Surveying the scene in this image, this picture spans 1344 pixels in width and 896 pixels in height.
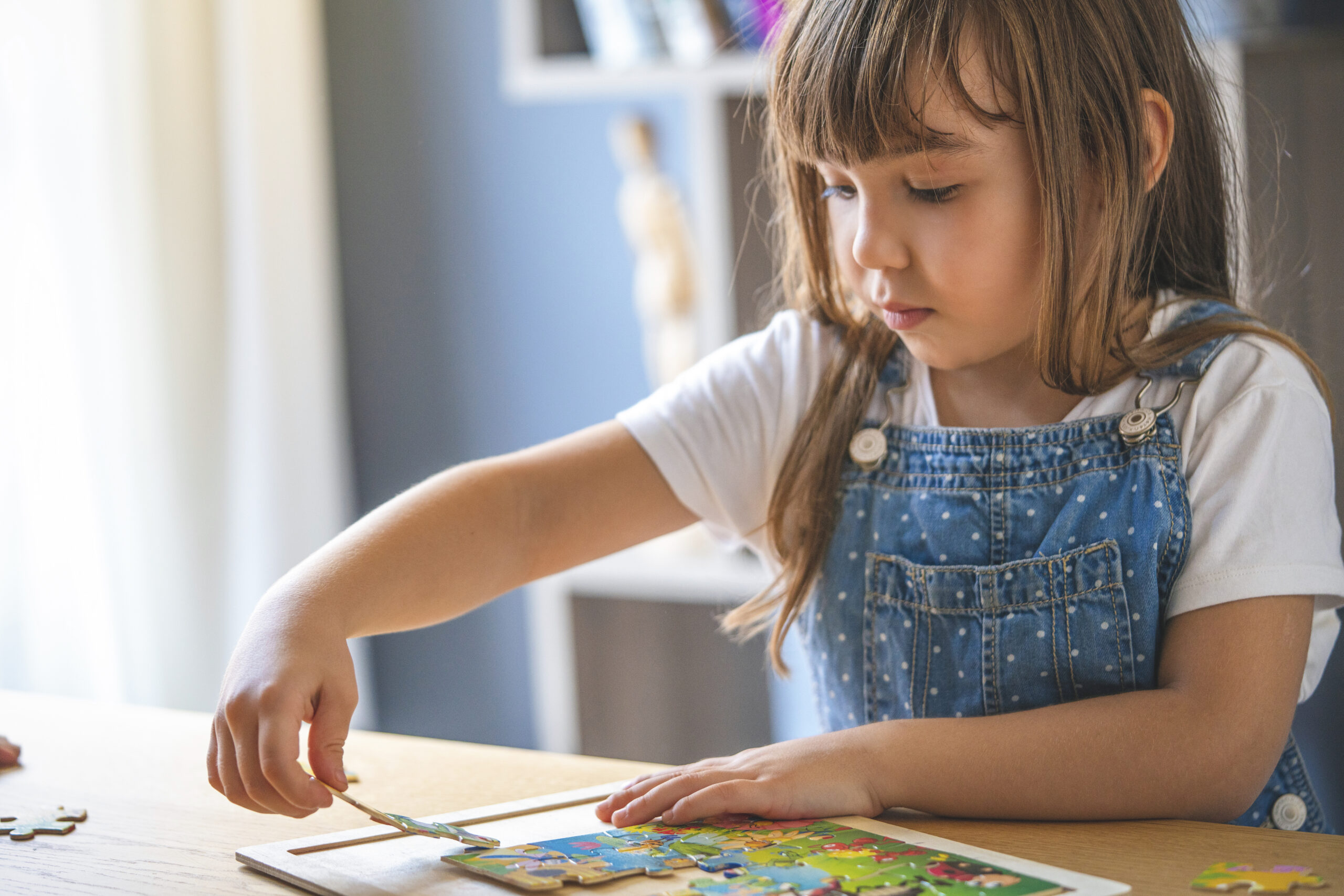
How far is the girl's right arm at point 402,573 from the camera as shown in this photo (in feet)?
2.36

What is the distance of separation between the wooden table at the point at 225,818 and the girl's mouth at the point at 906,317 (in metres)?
0.32

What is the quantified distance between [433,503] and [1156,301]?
0.55 metres

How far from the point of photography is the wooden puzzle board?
625 millimetres

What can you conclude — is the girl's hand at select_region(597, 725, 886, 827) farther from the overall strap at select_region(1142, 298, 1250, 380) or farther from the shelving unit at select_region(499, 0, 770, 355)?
the shelving unit at select_region(499, 0, 770, 355)

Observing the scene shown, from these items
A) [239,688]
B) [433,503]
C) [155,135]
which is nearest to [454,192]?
[155,135]

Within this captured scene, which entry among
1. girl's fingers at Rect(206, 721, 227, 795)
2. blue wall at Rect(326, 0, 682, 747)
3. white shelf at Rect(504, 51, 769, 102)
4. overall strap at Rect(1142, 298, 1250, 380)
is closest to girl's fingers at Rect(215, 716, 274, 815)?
girl's fingers at Rect(206, 721, 227, 795)

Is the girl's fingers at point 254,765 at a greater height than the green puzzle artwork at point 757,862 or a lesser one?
greater

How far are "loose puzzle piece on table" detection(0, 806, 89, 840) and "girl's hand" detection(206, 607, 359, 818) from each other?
0.41 feet

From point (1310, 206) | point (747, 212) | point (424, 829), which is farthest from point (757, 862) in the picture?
point (747, 212)

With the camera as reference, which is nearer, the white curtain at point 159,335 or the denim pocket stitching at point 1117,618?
the denim pocket stitching at point 1117,618

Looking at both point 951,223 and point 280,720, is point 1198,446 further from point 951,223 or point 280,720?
point 280,720

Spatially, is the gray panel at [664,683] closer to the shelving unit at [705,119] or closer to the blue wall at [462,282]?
the blue wall at [462,282]

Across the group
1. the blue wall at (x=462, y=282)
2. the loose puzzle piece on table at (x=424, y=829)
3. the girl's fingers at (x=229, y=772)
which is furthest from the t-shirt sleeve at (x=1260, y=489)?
the blue wall at (x=462, y=282)

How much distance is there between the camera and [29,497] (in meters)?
2.21
